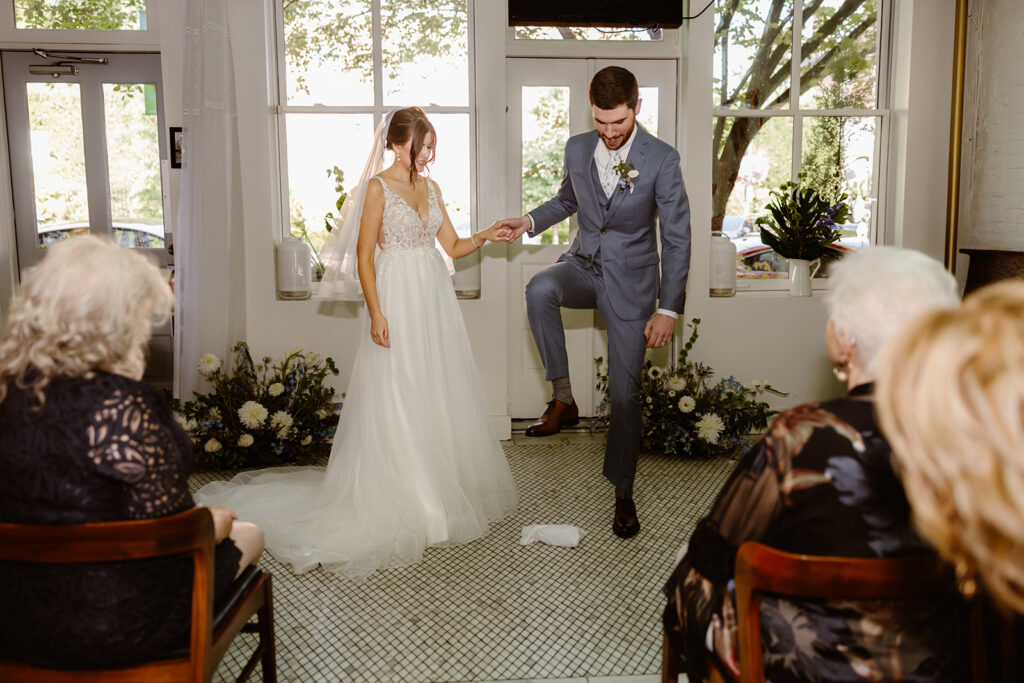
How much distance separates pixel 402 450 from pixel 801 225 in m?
2.74

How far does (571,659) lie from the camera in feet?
7.62

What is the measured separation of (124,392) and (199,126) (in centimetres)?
299

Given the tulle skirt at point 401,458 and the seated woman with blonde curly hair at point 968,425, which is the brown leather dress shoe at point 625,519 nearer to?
the tulle skirt at point 401,458

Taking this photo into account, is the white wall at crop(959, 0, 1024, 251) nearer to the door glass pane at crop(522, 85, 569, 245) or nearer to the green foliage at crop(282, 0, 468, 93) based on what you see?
the door glass pane at crop(522, 85, 569, 245)

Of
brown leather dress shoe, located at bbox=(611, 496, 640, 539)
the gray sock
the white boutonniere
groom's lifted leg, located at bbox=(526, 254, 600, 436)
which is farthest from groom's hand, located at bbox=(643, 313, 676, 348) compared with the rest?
brown leather dress shoe, located at bbox=(611, 496, 640, 539)

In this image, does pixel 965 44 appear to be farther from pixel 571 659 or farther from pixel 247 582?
pixel 247 582

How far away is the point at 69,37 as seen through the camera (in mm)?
4375

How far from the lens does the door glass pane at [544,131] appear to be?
4.66m

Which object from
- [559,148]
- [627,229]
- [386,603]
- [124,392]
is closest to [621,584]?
[386,603]

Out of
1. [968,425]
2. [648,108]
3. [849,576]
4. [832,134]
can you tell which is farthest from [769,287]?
[968,425]

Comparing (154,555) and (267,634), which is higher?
(154,555)

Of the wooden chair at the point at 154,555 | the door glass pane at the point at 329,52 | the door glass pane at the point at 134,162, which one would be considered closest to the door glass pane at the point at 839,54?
the door glass pane at the point at 329,52

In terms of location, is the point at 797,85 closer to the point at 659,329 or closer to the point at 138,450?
the point at 659,329

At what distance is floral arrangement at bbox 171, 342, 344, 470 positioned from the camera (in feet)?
13.0
